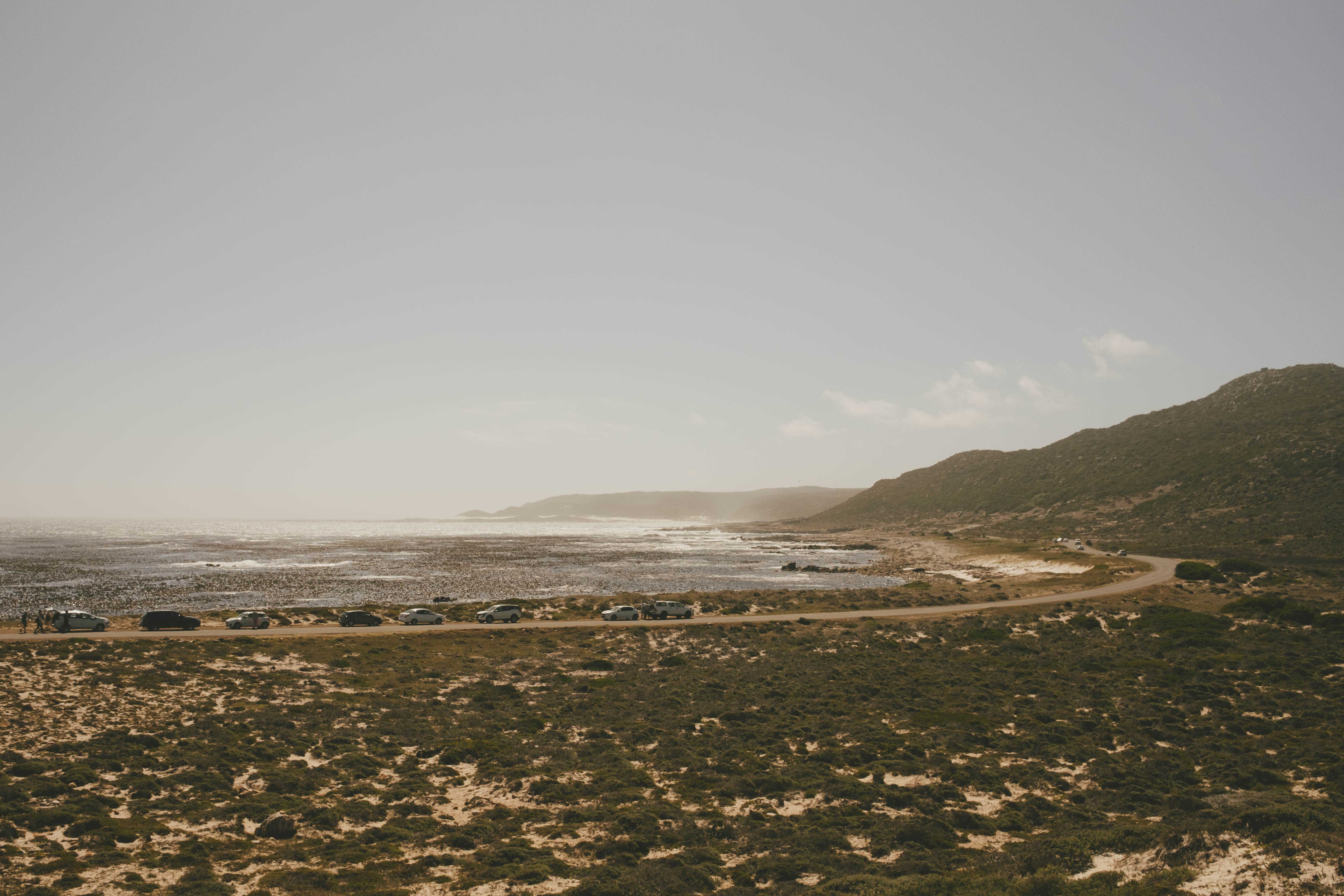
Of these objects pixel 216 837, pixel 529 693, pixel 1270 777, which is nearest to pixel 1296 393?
pixel 1270 777

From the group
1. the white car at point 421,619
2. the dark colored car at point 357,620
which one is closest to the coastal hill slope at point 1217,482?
the white car at point 421,619

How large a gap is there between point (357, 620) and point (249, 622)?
283 inches

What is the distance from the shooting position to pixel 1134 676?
35.5 m

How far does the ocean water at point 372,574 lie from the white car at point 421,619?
55.1ft

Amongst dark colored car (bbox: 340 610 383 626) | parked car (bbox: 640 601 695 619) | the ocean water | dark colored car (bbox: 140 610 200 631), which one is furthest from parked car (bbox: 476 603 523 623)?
dark colored car (bbox: 140 610 200 631)

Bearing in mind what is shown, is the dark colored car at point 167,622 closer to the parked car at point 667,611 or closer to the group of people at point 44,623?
the group of people at point 44,623

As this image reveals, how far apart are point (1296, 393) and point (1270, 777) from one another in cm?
18923

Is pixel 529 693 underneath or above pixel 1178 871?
A: underneath

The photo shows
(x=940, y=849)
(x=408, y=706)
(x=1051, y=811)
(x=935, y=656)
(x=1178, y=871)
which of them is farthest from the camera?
(x=935, y=656)

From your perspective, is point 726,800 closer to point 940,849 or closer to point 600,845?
point 600,845

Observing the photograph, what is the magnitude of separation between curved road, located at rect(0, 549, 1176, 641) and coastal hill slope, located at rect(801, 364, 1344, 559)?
3652 cm

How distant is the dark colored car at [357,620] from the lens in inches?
2025

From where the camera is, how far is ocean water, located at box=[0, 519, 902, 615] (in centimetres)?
7469

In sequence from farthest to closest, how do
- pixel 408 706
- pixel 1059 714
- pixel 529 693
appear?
pixel 529 693 < pixel 408 706 < pixel 1059 714
